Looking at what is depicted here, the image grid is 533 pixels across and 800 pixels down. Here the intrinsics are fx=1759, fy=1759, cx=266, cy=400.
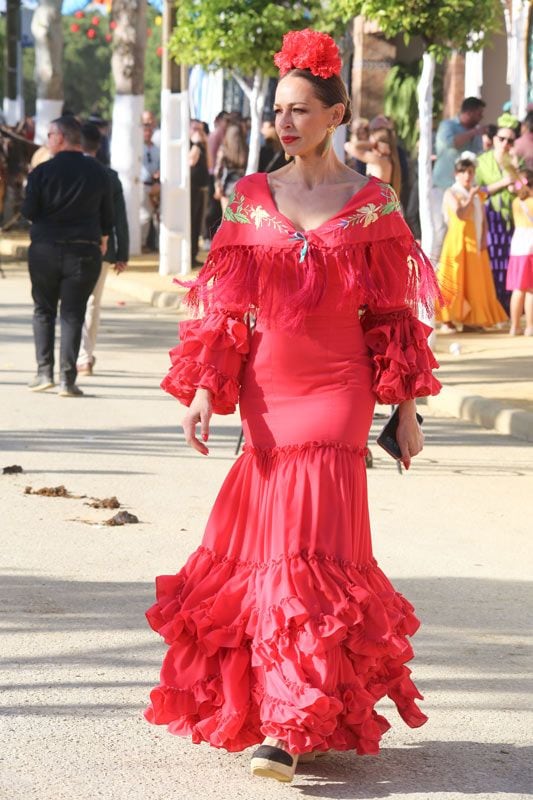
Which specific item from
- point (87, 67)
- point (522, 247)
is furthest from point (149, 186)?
point (87, 67)

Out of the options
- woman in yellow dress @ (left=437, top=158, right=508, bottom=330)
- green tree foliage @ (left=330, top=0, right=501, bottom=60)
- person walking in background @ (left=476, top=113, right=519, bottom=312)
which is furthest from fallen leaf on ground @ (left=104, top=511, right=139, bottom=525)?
woman in yellow dress @ (left=437, top=158, right=508, bottom=330)

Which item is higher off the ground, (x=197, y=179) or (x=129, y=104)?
(x=129, y=104)

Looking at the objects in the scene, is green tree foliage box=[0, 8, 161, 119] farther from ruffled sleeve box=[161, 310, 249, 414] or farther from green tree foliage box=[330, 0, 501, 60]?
ruffled sleeve box=[161, 310, 249, 414]

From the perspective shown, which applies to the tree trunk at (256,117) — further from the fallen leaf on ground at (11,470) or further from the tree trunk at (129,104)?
the fallen leaf on ground at (11,470)

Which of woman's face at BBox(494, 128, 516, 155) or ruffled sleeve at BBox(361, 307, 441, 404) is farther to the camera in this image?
woman's face at BBox(494, 128, 516, 155)

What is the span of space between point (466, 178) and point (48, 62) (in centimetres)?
1483

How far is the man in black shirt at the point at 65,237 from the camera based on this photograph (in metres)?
12.9

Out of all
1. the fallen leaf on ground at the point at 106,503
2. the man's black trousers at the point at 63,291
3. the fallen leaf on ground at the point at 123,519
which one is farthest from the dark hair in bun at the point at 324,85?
the man's black trousers at the point at 63,291

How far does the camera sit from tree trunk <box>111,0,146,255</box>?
26.8 metres

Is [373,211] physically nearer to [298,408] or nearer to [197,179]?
[298,408]

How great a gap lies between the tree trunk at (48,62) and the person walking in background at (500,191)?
1341 centimetres

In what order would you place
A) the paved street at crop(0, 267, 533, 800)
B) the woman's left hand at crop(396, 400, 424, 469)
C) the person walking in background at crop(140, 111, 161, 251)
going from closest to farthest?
the paved street at crop(0, 267, 533, 800) → the woman's left hand at crop(396, 400, 424, 469) → the person walking in background at crop(140, 111, 161, 251)

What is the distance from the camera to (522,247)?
16.5 metres

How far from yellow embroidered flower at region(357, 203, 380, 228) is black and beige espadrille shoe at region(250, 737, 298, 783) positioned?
1484mm
